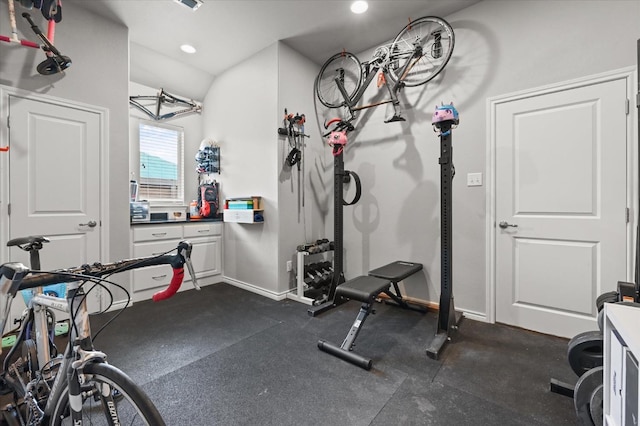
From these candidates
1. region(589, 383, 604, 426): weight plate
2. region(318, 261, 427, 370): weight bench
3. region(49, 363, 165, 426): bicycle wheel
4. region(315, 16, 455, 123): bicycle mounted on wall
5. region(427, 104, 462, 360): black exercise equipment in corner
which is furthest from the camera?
region(315, 16, 455, 123): bicycle mounted on wall

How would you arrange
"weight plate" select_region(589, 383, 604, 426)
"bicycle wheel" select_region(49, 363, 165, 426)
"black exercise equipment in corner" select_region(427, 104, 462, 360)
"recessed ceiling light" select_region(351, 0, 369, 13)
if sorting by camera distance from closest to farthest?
"bicycle wheel" select_region(49, 363, 165, 426), "weight plate" select_region(589, 383, 604, 426), "black exercise equipment in corner" select_region(427, 104, 462, 360), "recessed ceiling light" select_region(351, 0, 369, 13)

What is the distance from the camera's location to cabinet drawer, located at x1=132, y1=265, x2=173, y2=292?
308 cm

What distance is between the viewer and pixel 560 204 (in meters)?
2.24

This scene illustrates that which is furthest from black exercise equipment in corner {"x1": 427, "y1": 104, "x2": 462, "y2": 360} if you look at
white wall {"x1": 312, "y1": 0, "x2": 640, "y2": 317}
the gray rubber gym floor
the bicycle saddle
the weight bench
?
the bicycle saddle

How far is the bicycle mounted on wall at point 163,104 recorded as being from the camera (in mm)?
3694

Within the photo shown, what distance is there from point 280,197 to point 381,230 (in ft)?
4.08

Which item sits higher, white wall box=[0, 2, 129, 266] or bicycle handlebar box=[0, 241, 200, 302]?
white wall box=[0, 2, 129, 266]

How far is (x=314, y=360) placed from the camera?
194cm

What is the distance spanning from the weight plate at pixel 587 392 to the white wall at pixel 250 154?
258 cm

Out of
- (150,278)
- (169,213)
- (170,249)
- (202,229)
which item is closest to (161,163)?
(169,213)

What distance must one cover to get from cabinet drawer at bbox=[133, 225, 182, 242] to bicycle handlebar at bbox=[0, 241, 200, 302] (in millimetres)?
2455

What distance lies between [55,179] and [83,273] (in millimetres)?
2340

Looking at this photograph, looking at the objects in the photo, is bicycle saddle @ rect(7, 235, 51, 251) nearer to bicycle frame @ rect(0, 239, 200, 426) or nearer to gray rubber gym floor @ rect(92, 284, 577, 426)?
bicycle frame @ rect(0, 239, 200, 426)

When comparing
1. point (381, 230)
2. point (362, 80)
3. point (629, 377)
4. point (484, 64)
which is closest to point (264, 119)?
point (362, 80)
